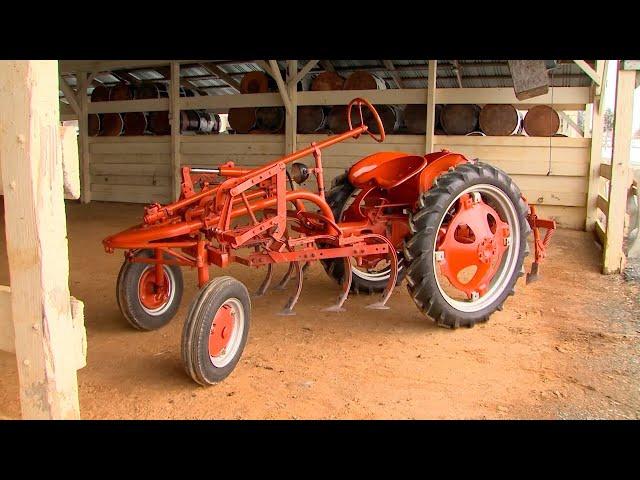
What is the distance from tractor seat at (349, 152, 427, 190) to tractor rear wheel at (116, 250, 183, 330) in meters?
1.49

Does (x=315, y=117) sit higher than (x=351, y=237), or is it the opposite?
(x=315, y=117)

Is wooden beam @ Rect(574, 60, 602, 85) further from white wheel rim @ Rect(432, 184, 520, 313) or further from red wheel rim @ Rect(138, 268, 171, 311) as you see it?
red wheel rim @ Rect(138, 268, 171, 311)

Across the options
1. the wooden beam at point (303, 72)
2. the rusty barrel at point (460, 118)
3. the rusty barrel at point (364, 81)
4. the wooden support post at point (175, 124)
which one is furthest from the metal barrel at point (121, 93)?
the rusty barrel at point (460, 118)

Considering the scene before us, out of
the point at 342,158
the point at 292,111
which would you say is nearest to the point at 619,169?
the point at 342,158

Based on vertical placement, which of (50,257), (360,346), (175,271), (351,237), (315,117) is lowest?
(360,346)

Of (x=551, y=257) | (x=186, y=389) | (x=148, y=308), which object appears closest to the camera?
(x=186, y=389)

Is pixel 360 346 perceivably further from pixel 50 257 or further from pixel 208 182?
pixel 50 257

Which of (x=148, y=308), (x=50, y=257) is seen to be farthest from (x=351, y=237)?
(x=50, y=257)

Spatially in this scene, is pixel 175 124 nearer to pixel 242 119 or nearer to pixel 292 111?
pixel 242 119

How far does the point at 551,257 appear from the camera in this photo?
5.80 meters

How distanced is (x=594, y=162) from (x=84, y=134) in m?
9.40

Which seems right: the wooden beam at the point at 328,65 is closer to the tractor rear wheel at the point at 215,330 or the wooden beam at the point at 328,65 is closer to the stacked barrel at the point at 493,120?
the stacked barrel at the point at 493,120

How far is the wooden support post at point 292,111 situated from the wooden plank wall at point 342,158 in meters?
0.13

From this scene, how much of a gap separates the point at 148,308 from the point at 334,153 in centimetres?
535
